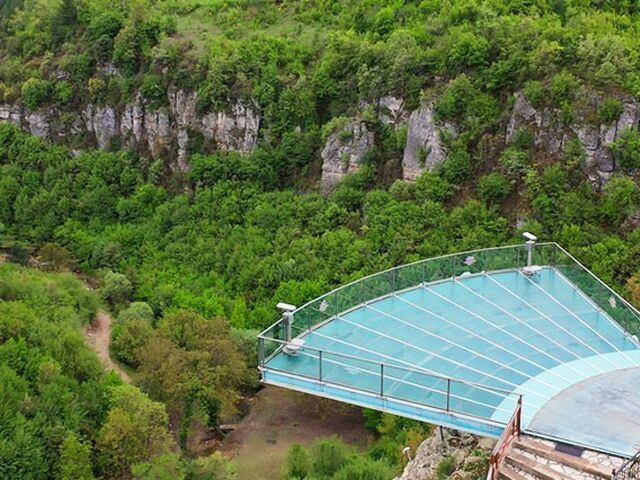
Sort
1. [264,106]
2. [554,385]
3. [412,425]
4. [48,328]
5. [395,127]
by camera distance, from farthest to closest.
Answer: [264,106]
[395,127]
[48,328]
[412,425]
[554,385]

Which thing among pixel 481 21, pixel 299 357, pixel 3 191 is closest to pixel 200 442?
pixel 299 357

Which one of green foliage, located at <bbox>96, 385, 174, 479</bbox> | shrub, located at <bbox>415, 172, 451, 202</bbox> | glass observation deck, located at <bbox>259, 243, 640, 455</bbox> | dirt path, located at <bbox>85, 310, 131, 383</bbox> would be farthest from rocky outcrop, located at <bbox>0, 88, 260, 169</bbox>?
glass observation deck, located at <bbox>259, 243, 640, 455</bbox>

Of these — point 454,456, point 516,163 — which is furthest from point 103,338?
point 454,456

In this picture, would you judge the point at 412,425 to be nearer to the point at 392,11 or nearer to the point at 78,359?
the point at 78,359

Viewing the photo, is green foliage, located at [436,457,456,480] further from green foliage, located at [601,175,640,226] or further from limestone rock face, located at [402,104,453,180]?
limestone rock face, located at [402,104,453,180]

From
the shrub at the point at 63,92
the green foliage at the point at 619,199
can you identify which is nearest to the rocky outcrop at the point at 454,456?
the green foliage at the point at 619,199
